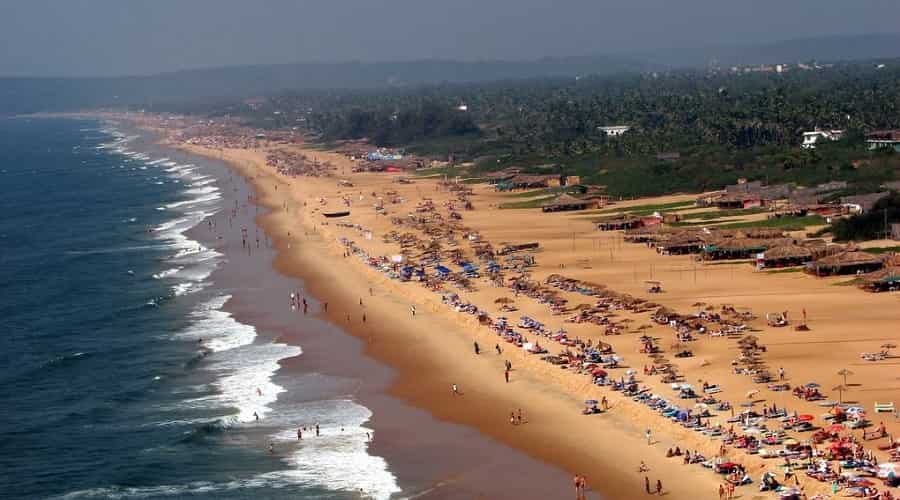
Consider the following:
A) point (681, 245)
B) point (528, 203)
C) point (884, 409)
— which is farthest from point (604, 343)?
point (528, 203)

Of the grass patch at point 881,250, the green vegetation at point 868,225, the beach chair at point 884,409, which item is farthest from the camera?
the green vegetation at point 868,225

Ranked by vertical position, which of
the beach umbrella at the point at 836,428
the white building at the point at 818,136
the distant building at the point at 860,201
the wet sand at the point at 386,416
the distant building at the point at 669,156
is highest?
the white building at the point at 818,136

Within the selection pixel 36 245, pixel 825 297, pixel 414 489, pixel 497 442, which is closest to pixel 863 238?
pixel 825 297

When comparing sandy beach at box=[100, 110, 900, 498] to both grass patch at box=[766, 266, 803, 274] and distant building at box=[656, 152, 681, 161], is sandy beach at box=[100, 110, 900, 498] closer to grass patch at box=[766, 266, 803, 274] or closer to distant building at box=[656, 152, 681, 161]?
grass patch at box=[766, 266, 803, 274]

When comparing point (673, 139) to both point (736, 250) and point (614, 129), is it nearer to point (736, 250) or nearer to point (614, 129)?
point (614, 129)

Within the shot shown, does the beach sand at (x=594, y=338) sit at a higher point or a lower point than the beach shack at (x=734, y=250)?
lower

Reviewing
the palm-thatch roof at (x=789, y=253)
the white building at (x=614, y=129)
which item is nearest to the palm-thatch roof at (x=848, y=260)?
the palm-thatch roof at (x=789, y=253)

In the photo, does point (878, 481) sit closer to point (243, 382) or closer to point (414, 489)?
point (414, 489)

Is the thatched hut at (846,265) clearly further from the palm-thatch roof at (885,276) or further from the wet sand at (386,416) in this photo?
the wet sand at (386,416)

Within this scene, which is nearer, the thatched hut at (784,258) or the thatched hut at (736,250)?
the thatched hut at (784,258)
